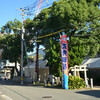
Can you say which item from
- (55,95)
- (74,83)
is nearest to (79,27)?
(74,83)

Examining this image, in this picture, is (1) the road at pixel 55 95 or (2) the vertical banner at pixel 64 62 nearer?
(1) the road at pixel 55 95

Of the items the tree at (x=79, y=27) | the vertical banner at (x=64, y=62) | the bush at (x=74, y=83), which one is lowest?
the bush at (x=74, y=83)

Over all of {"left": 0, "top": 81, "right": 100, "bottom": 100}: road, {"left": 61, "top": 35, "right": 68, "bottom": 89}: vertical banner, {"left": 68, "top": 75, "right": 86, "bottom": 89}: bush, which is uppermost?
{"left": 61, "top": 35, "right": 68, "bottom": 89}: vertical banner

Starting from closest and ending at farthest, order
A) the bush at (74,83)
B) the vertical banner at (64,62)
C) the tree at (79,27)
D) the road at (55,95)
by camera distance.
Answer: the road at (55,95)
the vertical banner at (64,62)
the bush at (74,83)
the tree at (79,27)

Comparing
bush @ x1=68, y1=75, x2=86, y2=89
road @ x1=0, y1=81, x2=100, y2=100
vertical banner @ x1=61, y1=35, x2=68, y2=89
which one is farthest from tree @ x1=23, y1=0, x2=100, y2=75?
road @ x1=0, y1=81, x2=100, y2=100

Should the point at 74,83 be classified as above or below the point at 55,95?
above

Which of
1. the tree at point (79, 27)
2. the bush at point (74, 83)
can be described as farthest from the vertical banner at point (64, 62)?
the tree at point (79, 27)

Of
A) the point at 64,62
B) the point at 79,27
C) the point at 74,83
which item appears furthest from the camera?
the point at 79,27

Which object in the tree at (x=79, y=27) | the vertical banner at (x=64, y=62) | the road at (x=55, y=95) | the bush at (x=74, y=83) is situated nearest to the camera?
the road at (x=55, y=95)

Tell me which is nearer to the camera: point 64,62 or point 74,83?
point 64,62

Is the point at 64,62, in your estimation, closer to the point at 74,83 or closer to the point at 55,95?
the point at 74,83

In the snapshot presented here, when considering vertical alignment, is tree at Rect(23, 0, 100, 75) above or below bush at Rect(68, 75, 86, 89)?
above

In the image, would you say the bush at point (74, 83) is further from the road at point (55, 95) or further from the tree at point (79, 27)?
the road at point (55, 95)

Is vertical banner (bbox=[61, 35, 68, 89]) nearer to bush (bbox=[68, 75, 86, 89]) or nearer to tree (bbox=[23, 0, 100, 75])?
bush (bbox=[68, 75, 86, 89])
